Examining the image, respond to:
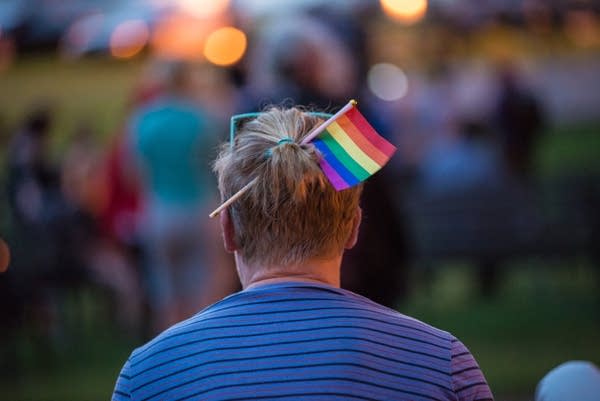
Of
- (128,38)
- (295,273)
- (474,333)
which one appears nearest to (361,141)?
(295,273)

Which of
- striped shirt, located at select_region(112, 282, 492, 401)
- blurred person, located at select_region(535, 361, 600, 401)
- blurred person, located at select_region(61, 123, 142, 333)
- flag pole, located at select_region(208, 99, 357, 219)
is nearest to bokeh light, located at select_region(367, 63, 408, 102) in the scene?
blurred person, located at select_region(61, 123, 142, 333)

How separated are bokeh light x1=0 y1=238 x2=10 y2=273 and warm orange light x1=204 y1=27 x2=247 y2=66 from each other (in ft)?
7.24

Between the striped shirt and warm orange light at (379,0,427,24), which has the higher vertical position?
warm orange light at (379,0,427,24)

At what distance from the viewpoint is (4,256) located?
22.7 ft

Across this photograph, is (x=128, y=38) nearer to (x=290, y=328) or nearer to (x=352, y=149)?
(x=352, y=149)

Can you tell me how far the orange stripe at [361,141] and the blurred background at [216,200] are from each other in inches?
106

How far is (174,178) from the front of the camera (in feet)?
19.6

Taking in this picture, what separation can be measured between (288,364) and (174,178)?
427 cm

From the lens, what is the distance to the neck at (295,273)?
6.25ft

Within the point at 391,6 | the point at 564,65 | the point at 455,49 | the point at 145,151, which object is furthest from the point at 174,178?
the point at 564,65

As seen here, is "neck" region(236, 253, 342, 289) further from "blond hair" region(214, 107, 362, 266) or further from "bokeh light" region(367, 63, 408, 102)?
"bokeh light" region(367, 63, 408, 102)

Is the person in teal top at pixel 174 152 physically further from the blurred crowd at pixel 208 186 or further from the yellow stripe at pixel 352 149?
the yellow stripe at pixel 352 149

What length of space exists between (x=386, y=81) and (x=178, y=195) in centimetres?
840

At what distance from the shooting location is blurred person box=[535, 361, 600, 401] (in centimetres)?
220
